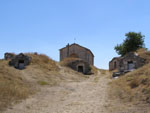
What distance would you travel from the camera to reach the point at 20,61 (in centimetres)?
2628

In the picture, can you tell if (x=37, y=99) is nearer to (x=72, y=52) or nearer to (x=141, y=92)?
(x=141, y=92)

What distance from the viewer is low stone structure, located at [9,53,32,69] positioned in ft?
83.6

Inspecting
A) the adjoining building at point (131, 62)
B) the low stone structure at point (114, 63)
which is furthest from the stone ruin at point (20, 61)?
the low stone structure at point (114, 63)

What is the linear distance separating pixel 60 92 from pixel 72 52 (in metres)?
23.2

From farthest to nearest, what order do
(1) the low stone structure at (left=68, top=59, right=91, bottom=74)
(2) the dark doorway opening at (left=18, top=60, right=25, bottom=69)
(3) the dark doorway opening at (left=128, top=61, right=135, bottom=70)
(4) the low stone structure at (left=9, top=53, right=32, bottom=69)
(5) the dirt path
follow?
→ 1. (1) the low stone structure at (left=68, top=59, right=91, bottom=74)
2. (4) the low stone structure at (left=9, top=53, right=32, bottom=69)
3. (2) the dark doorway opening at (left=18, top=60, right=25, bottom=69)
4. (3) the dark doorway opening at (left=128, top=61, right=135, bottom=70)
5. (5) the dirt path

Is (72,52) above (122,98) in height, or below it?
above

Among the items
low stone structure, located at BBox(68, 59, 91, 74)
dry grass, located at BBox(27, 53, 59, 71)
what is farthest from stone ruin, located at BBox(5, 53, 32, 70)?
low stone structure, located at BBox(68, 59, 91, 74)

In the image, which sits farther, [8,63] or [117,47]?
[117,47]

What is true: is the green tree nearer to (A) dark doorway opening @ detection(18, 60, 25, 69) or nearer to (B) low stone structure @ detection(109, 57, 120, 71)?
(B) low stone structure @ detection(109, 57, 120, 71)

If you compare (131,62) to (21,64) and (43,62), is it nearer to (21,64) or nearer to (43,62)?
(43,62)

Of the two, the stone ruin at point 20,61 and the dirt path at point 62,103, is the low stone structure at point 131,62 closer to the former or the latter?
the dirt path at point 62,103

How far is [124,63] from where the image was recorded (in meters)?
25.3

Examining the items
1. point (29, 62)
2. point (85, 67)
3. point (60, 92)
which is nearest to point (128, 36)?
point (85, 67)

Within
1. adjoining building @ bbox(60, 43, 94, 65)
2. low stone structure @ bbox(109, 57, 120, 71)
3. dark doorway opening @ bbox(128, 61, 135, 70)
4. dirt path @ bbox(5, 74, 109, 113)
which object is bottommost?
dirt path @ bbox(5, 74, 109, 113)
